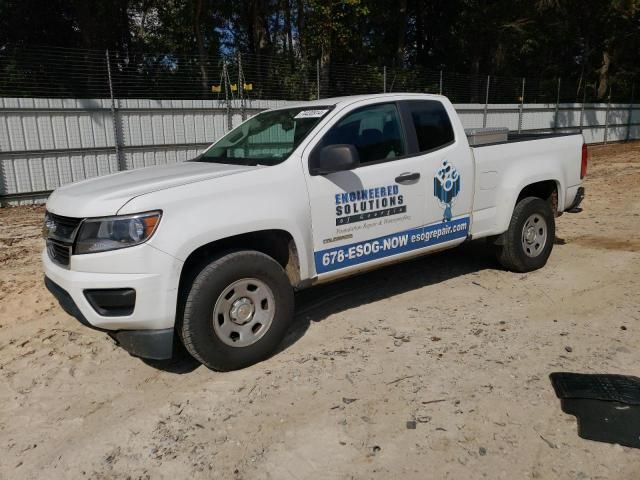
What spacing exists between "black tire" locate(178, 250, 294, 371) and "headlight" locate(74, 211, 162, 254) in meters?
0.45

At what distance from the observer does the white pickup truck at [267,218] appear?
10.6ft

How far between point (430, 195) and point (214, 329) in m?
2.18

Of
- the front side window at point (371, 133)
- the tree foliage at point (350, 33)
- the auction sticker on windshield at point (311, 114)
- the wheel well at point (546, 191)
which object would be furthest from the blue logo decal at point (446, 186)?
the tree foliage at point (350, 33)

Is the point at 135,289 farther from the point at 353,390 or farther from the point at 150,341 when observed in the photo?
the point at 353,390

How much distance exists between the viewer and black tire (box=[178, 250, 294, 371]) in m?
3.39

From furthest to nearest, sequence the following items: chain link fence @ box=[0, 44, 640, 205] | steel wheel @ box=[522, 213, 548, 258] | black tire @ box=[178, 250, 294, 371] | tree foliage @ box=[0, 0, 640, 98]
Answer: tree foliage @ box=[0, 0, 640, 98] → chain link fence @ box=[0, 44, 640, 205] → steel wheel @ box=[522, 213, 548, 258] → black tire @ box=[178, 250, 294, 371]

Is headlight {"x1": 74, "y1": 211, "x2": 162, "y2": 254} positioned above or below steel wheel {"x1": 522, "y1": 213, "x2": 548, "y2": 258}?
above

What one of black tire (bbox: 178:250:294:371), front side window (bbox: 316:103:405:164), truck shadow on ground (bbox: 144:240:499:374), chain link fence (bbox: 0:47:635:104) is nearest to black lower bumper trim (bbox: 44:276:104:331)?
black tire (bbox: 178:250:294:371)

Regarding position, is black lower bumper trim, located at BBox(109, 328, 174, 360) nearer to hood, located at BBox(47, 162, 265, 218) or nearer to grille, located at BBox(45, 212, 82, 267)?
grille, located at BBox(45, 212, 82, 267)

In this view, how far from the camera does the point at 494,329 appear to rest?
4.30 m

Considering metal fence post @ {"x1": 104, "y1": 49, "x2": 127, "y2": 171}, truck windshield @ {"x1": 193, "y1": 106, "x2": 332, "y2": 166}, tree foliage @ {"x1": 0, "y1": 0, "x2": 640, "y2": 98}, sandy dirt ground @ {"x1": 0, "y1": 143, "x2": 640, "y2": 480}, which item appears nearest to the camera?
sandy dirt ground @ {"x1": 0, "y1": 143, "x2": 640, "y2": 480}

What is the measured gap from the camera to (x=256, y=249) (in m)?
3.95

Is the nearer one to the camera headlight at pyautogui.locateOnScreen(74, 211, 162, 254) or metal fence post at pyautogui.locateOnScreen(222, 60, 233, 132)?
headlight at pyautogui.locateOnScreen(74, 211, 162, 254)

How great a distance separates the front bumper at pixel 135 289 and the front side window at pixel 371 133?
1.53 metres
